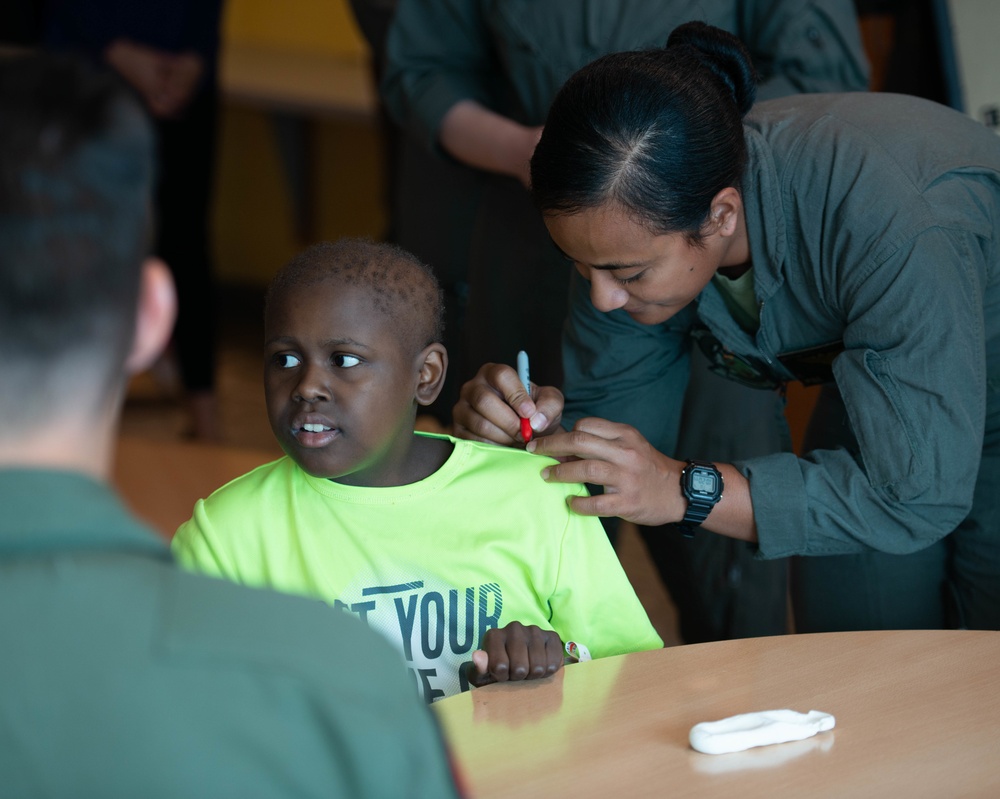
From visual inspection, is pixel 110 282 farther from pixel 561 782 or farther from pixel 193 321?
pixel 193 321

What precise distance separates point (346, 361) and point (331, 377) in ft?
0.09

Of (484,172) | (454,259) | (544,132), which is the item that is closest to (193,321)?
(454,259)

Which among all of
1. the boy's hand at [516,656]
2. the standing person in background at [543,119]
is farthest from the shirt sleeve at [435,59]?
the boy's hand at [516,656]

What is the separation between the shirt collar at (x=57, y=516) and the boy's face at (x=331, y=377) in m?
0.70

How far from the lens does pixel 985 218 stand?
58.2 inches

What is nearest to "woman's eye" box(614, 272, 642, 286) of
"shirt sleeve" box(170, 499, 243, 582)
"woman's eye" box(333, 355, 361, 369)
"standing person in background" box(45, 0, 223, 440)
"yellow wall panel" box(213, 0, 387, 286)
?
"woman's eye" box(333, 355, 361, 369)

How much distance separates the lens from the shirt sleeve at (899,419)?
4.62 ft

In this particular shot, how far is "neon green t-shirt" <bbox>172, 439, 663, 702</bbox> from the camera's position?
1.35 m

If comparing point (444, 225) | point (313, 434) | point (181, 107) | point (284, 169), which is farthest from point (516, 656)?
point (284, 169)

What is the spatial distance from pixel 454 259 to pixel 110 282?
6.83 ft

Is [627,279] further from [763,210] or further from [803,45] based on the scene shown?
[803,45]

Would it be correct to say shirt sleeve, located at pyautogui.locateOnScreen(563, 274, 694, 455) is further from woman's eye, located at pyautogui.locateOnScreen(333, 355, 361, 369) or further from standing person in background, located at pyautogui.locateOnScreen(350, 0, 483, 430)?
standing person in background, located at pyautogui.locateOnScreen(350, 0, 483, 430)

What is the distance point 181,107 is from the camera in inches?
136

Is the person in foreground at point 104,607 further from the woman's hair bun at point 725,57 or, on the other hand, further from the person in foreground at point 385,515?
the woman's hair bun at point 725,57
